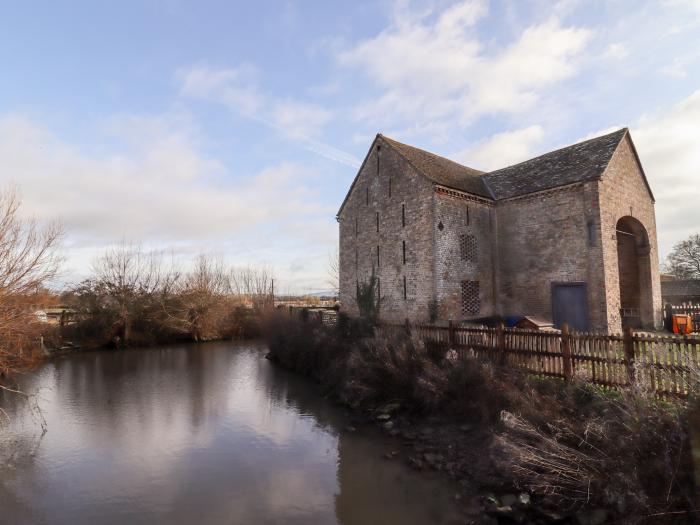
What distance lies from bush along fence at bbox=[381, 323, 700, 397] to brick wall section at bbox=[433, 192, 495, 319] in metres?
4.97

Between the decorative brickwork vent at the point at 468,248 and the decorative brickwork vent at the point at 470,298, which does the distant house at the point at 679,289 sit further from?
the decorative brickwork vent at the point at 468,248

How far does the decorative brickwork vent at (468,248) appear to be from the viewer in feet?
61.2

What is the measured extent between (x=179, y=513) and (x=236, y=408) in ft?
23.1

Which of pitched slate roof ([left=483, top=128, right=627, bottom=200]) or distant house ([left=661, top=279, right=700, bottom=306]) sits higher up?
pitched slate roof ([left=483, top=128, right=627, bottom=200])

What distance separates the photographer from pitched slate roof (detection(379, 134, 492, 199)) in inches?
755

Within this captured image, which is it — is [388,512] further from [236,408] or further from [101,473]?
[236,408]

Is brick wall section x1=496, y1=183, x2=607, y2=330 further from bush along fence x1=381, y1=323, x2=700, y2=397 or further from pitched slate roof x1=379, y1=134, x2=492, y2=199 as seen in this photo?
bush along fence x1=381, y1=323, x2=700, y2=397

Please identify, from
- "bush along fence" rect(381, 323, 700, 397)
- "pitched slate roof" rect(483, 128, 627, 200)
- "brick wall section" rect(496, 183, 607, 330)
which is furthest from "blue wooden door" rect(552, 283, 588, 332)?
"bush along fence" rect(381, 323, 700, 397)

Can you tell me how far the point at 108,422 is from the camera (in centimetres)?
1212

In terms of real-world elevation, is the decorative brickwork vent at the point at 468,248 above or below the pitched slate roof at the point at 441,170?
below

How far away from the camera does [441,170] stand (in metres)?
20.6

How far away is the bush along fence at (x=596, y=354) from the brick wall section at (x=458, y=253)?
4970 millimetres

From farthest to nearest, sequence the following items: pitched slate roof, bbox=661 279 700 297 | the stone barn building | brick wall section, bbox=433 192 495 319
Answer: pitched slate roof, bbox=661 279 700 297
brick wall section, bbox=433 192 495 319
the stone barn building

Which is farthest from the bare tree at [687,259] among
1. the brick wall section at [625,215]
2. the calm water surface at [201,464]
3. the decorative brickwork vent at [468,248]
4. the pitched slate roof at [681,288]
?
the calm water surface at [201,464]
